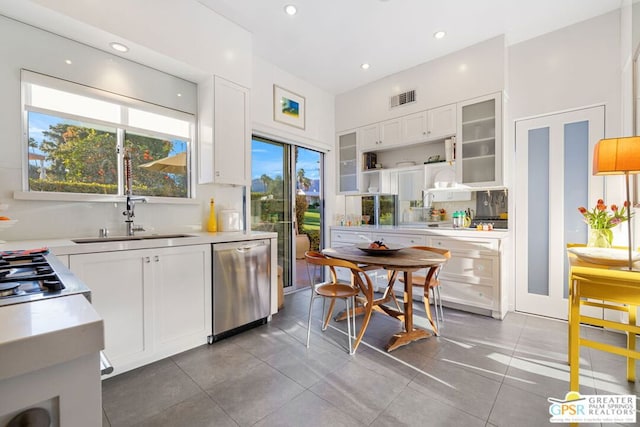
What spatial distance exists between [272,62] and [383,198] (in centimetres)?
266

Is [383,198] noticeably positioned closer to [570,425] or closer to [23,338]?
[570,425]

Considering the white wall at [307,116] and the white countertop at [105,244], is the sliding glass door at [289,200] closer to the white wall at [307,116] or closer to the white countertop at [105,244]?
the white wall at [307,116]

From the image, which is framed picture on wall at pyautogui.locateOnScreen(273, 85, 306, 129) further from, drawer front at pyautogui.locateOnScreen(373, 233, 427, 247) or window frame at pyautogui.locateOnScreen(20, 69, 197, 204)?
drawer front at pyautogui.locateOnScreen(373, 233, 427, 247)

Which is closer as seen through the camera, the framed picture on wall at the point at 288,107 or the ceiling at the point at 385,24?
the ceiling at the point at 385,24

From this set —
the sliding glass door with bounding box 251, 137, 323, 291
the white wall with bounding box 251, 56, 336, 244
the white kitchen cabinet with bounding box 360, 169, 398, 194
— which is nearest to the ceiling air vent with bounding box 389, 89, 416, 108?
the white kitchen cabinet with bounding box 360, 169, 398, 194

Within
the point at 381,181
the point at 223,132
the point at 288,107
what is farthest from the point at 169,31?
the point at 381,181

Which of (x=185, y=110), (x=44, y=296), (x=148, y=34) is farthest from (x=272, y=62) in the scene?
(x=44, y=296)

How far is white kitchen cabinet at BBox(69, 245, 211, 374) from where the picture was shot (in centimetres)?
201

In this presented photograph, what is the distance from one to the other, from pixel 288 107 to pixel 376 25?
5.12ft

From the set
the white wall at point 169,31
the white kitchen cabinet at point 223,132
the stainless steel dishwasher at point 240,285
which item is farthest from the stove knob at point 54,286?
the white wall at point 169,31

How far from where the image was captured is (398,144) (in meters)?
4.17

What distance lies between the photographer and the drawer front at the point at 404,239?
3.75 meters

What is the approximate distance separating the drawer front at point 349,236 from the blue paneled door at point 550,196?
1.93 meters

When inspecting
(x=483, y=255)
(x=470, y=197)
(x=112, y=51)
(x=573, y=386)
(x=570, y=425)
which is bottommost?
(x=570, y=425)
